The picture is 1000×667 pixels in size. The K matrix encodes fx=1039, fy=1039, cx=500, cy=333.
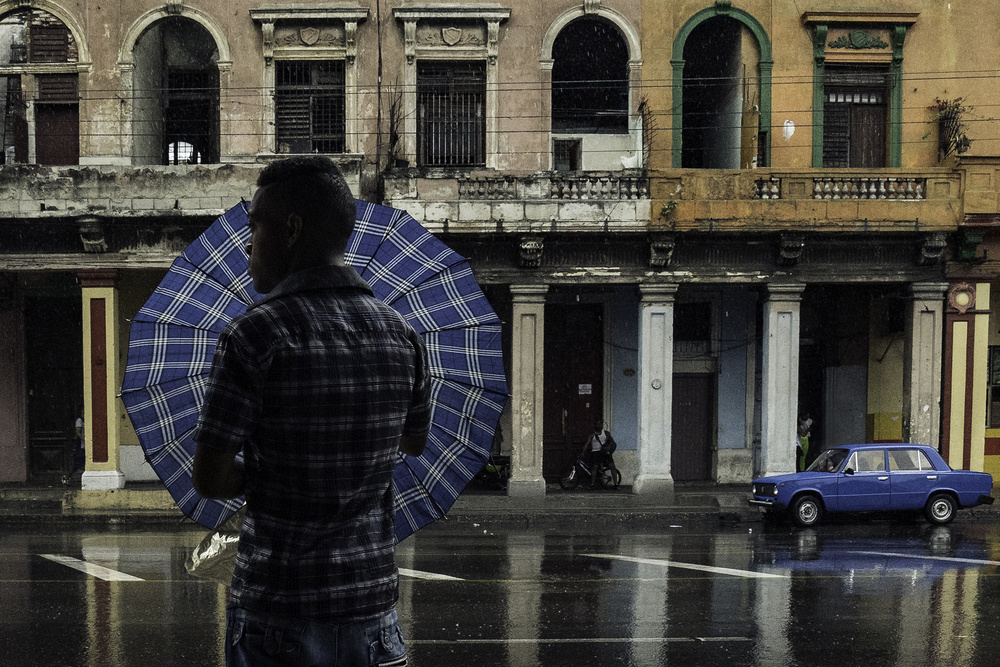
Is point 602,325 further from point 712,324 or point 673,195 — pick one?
point 673,195

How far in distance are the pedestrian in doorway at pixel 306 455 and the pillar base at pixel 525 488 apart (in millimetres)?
17074

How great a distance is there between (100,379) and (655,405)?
10.4m

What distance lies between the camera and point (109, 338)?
19328mm

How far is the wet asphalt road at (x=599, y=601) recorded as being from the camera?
826cm

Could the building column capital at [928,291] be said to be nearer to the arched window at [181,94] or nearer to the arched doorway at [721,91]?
the arched doorway at [721,91]

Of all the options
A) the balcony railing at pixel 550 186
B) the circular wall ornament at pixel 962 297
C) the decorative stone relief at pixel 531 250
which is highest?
the balcony railing at pixel 550 186

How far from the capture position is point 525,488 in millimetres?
19578

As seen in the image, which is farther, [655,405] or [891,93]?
[891,93]

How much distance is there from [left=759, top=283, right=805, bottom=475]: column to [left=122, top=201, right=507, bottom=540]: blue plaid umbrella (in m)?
16.3

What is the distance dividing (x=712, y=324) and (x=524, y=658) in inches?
581

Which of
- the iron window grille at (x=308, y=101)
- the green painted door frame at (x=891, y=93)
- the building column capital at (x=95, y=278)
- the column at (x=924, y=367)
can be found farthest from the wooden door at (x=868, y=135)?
the building column capital at (x=95, y=278)

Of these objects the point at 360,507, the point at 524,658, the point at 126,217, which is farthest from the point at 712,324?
the point at 360,507

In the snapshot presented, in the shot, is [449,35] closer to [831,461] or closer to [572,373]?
[572,373]

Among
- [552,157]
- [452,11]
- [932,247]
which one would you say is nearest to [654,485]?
[552,157]
